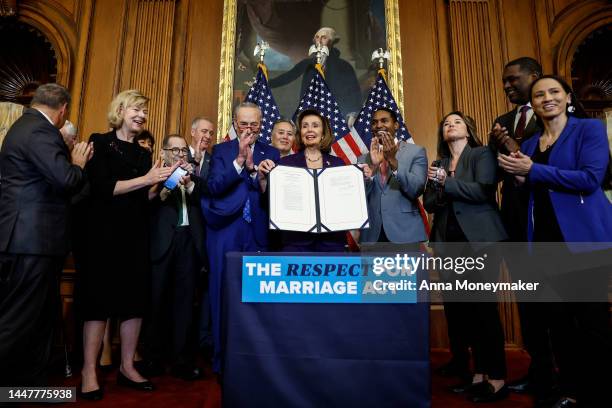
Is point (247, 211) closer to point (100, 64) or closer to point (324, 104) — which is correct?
point (324, 104)

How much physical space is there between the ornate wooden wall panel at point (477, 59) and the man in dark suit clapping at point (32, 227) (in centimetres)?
443

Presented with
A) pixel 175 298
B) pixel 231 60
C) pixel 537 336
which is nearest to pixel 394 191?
pixel 537 336

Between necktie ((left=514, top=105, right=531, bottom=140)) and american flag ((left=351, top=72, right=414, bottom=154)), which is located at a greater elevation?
american flag ((left=351, top=72, right=414, bottom=154))

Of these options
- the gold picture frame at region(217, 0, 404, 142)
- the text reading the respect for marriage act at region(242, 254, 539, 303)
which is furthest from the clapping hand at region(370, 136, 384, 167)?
the gold picture frame at region(217, 0, 404, 142)

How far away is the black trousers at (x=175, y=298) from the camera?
3.45 m

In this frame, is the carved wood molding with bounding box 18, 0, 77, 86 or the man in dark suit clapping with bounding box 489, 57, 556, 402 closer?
the man in dark suit clapping with bounding box 489, 57, 556, 402

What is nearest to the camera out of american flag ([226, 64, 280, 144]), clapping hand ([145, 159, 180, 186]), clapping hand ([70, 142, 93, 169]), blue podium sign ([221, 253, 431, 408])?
blue podium sign ([221, 253, 431, 408])

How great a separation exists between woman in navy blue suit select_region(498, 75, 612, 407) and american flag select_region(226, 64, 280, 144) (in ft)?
A: 10.2

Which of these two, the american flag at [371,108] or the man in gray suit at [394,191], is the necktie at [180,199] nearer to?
the man in gray suit at [394,191]

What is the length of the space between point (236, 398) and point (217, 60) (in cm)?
461

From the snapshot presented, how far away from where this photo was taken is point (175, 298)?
3543 millimetres

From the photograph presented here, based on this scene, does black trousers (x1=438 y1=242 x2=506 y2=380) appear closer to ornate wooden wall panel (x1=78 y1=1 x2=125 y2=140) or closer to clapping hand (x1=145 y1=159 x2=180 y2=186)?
clapping hand (x1=145 y1=159 x2=180 y2=186)

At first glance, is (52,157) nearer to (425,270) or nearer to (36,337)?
(36,337)

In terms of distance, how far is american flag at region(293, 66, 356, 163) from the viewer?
526 centimetres
